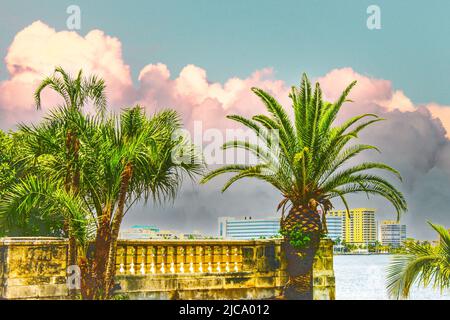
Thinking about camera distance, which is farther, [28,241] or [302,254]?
[302,254]

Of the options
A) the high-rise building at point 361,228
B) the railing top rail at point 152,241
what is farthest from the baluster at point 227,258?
the high-rise building at point 361,228

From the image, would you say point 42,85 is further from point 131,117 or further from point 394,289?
point 394,289

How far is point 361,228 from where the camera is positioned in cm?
17675

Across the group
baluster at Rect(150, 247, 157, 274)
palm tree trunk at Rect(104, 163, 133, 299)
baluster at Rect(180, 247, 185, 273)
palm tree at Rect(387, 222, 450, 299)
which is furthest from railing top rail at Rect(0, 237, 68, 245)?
palm tree at Rect(387, 222, 450, 299)

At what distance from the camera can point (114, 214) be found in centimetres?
1507

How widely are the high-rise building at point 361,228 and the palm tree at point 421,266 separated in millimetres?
159285

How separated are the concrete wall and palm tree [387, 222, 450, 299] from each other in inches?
157

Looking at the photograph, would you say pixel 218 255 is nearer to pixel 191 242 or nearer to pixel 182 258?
pixel 191 242

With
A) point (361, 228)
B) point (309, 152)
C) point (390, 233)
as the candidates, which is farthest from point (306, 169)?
point (390, 233)

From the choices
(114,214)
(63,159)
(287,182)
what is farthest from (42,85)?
(287,182)

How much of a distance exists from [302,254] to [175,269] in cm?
355

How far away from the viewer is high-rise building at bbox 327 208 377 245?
17488 centimetres

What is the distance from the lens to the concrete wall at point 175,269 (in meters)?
14.7

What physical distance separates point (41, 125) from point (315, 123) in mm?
7096
